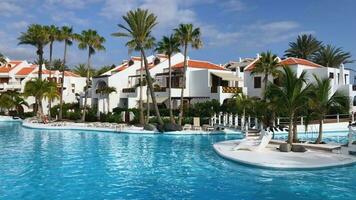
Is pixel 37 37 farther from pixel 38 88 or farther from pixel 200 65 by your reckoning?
pixel 200 65

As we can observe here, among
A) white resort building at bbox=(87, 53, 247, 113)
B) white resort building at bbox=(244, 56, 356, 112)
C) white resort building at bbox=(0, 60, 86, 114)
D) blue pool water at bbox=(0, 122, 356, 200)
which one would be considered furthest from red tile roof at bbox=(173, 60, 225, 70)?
blue pool water at bbox=(0, 122, 356, 200)

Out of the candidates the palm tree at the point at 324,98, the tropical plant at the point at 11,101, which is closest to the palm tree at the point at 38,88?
the tropical plant at the point at 11,101

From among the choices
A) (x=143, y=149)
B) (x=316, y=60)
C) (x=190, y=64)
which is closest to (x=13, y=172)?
(x=143, y=149)

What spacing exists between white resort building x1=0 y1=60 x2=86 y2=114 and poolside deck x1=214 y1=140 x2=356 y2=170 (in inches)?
2010

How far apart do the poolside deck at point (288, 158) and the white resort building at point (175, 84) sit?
2476 centimetres

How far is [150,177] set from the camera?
52.5 feet

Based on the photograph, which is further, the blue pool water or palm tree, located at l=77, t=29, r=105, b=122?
palm tree, located at l=77, t=29, r=105, b=122

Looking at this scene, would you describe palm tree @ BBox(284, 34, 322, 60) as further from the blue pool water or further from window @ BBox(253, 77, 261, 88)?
the blue pool water

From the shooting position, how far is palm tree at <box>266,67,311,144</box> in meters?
20.6

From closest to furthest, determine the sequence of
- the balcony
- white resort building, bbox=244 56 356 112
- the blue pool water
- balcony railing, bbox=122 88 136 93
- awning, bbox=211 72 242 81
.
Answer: the blue pool water < white resort building, bbox=244 56 356 112 < the balcony < awning, bbox=211 72 242 81 < balcony railing, bbox=122 88 136 93

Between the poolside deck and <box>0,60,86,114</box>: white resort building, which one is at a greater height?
<box>0,60,86,114</box>: white resort building

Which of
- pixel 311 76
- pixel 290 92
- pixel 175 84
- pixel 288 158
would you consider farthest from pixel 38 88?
pixel 288 158

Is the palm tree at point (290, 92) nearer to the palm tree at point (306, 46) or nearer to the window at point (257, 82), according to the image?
the window at point (257, 82)

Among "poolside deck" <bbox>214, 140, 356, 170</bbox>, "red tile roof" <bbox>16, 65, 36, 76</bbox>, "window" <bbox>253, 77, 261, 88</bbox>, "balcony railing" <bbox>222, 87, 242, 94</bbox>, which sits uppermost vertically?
"red tile roof" <bbox>16, 65, 36, 76</bbox>
